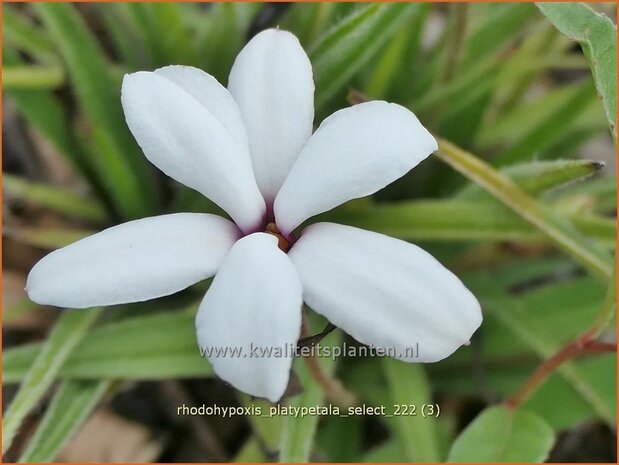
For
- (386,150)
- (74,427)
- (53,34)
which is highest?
(386,150)

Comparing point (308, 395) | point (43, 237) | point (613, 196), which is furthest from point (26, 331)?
point (613, 196)

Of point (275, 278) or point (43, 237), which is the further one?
point (43, 237)

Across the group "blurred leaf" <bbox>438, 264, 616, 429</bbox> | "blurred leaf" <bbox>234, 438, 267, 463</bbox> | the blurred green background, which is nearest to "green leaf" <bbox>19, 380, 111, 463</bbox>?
the blurred green background

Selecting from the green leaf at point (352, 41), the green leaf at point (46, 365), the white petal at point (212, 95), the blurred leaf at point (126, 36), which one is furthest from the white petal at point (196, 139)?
the blurred leaf at point (126, 36)

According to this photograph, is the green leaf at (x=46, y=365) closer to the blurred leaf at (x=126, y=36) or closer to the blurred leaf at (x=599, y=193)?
the blurred leaf at (x=126, y=36)

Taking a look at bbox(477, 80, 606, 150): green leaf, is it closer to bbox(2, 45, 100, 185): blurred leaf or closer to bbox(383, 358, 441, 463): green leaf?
bbox(383, 358, 441, 463): green leaf

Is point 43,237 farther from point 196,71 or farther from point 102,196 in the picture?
point 196,71

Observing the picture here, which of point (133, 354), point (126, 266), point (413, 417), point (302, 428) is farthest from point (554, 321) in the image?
point (126, 266)

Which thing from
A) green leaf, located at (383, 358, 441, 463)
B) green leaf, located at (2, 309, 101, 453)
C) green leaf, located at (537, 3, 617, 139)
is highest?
green leaf, located at (537, 3, 617, 139)
